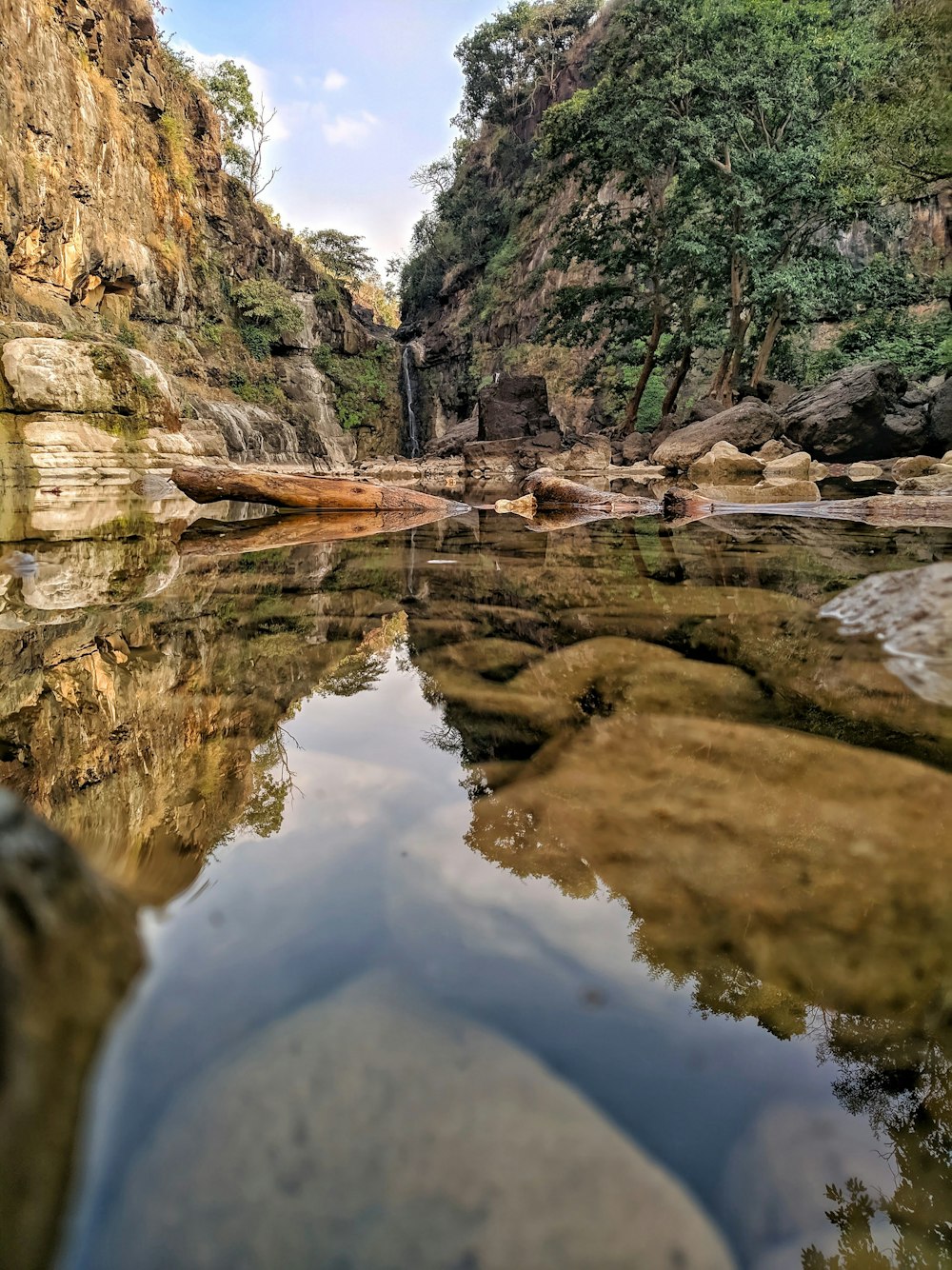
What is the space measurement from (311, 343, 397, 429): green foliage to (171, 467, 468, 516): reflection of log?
2192 centimetres

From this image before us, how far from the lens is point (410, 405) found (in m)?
30.7

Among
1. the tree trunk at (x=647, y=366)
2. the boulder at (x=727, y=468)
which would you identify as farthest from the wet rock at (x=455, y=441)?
the boulder at (x=727, y=468)

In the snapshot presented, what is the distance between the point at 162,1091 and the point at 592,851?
0.57 metres

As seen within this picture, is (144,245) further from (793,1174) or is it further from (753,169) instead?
(793,1174)

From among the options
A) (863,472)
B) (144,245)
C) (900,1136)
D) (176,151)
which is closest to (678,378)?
(863,472)

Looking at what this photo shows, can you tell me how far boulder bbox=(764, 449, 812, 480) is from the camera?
10.6 m

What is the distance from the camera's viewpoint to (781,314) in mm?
15031

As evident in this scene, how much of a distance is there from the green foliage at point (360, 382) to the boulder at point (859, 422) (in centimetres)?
1911

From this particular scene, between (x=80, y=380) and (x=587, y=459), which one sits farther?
(x=587, y=459)

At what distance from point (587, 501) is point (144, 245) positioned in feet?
58.3

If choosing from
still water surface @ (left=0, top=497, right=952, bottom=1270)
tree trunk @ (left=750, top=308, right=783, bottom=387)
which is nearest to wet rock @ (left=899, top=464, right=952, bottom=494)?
still water surface @ (left=0, top=497, right=952, bottom=1270)

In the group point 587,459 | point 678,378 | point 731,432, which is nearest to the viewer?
point 731,432

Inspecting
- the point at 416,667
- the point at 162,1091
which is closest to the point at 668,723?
the point at 416,667

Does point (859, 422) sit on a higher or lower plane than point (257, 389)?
lower
